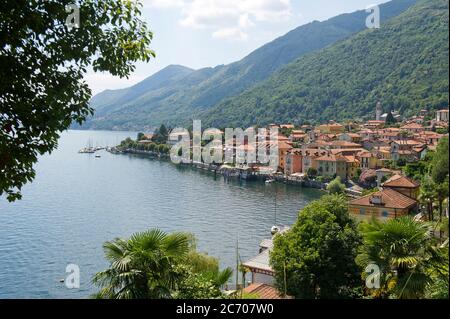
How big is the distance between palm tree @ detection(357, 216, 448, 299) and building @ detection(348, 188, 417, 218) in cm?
1393

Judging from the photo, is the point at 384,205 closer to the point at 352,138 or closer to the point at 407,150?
the point at 407,150

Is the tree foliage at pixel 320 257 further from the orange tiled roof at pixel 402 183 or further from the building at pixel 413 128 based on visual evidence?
the building at pixel 413 128

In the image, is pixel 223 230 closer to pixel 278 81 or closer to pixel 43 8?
pixel 43 8

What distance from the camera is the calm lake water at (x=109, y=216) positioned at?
667 inches

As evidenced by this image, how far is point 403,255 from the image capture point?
12.5 feet

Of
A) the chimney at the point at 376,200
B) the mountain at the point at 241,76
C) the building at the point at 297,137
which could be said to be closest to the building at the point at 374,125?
the building at the point at 297,137

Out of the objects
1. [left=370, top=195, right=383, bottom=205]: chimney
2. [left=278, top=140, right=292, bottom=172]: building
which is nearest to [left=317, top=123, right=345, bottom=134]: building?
[left=278, top=140, right=292, bottom=172]: building

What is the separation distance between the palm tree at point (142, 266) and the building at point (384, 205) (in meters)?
15.0

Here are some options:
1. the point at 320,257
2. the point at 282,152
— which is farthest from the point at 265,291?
the point at 282,152

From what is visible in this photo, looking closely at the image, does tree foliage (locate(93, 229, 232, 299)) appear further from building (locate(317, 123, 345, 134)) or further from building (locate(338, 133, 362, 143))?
building (locate(317, 123, 345, 134))

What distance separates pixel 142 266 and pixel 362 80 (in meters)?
87.4

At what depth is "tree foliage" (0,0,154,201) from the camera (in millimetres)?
3006
